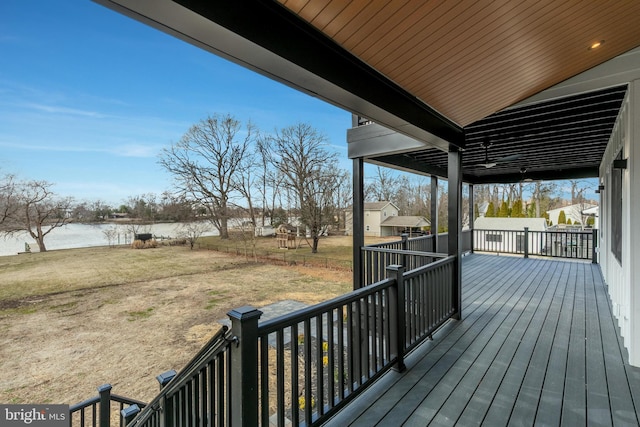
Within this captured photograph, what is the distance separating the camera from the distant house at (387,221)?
75.7 feet

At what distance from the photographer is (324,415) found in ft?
6.33

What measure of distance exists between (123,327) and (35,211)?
868 centimetres

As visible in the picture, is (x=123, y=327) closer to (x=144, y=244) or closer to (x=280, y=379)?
(x=144, y=244)

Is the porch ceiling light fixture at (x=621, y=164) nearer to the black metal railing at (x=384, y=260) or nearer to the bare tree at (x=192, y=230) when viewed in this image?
the black metal railing at (x=384, y=260)

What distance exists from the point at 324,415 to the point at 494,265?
7.59 meters

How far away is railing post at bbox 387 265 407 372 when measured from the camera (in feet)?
8.73

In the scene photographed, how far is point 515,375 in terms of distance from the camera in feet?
8.42

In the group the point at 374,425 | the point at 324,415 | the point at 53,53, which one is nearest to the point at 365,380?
the point at 374,425

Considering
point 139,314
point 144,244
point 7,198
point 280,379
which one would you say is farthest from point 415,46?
point 144,244

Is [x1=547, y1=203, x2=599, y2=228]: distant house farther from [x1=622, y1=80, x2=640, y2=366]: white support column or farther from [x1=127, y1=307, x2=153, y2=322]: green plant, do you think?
[x1=127, y1=307, x2=153, y2=322]: green plant

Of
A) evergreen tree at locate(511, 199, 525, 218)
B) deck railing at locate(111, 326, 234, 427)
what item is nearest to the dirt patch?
deck railing at locate(111, 326, 234, 427)

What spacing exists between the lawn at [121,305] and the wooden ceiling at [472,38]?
7.36m

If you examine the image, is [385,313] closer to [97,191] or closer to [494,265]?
[494,265]

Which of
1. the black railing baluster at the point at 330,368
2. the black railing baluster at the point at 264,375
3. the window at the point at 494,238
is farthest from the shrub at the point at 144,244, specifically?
the black railing baluster at the point at 264,375
